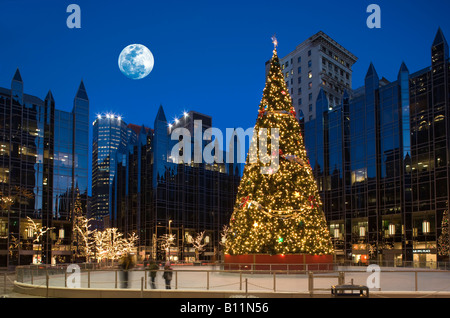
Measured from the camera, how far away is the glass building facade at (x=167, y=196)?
7975 centimetres

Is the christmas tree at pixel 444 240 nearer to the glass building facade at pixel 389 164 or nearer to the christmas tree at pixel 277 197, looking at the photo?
the glass building facade at pixel 389 164

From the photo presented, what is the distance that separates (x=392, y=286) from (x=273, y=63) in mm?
18004

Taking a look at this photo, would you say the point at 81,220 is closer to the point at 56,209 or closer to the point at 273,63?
the point at 56,209

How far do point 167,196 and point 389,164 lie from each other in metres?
37.8

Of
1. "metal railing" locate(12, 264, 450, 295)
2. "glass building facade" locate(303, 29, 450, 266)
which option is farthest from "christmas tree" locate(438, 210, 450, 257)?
"metal railing" locate(12, 264, 450, 295)

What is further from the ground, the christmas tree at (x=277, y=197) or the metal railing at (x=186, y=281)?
the christmas tree at (x=277, y=197)

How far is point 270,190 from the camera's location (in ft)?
97.9

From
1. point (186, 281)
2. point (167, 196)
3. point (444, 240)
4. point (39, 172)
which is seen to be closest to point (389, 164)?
point (444, 240)

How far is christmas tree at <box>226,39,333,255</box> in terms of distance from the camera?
29.3 meters

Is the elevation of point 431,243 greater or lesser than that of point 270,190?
lesser

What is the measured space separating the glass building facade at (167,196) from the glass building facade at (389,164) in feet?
75.2

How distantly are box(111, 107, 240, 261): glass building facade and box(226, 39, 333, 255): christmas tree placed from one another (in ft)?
152

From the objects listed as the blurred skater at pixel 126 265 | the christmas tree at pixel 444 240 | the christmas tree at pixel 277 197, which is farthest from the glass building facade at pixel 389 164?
the blurred skater at pixel 126 265
